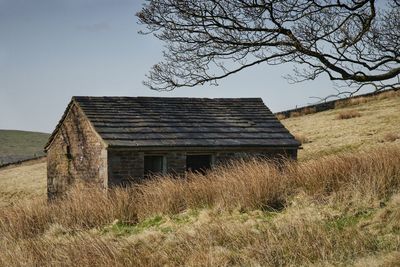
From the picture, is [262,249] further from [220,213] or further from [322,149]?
[322,149]

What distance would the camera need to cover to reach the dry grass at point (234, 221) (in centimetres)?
688

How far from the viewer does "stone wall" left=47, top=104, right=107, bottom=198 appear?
18.3 m

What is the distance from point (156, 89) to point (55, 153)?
10039 mm

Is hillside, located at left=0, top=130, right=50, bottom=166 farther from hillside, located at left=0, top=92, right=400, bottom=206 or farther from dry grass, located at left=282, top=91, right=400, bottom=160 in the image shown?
dry grass, located at left=282, top=91, right=400, bottom=160

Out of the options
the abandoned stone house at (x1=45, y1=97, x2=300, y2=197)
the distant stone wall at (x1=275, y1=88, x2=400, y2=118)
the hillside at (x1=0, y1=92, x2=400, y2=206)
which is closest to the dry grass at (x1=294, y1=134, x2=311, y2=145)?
the hillside at (x1=0, y1=92, x2=400, y2=206)

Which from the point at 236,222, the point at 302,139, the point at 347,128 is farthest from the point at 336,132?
the point at 236,222

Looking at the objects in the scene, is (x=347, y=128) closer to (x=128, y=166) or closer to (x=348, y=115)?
(x=348, y=115)

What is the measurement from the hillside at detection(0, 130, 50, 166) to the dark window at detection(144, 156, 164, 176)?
41.4 meters

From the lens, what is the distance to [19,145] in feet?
242

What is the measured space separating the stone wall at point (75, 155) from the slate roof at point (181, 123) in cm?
59

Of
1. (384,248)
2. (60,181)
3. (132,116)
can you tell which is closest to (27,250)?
(384,248)

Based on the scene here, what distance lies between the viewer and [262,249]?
682 centimetres

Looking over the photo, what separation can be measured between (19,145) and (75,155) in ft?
186

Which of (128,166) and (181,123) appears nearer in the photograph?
(128,166)
